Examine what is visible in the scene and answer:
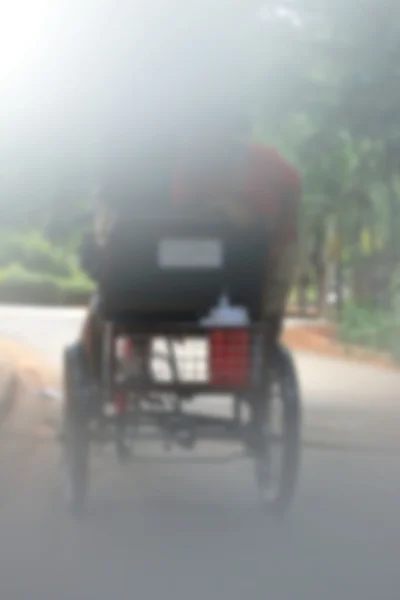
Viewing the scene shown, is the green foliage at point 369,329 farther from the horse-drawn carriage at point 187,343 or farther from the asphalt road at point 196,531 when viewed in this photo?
the horse-drawn carriage at point 187,343

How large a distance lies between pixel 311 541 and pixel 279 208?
1616 mm

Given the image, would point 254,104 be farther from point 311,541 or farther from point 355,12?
point 311,541

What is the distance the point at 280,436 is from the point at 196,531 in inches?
24.3

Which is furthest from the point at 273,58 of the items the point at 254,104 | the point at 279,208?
the point at 279,208

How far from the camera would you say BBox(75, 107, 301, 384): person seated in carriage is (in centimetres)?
807

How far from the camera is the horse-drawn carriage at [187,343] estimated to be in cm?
794

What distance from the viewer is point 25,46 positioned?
44.1 feet

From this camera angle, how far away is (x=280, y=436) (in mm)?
8055

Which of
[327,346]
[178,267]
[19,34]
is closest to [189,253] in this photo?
[178,267]

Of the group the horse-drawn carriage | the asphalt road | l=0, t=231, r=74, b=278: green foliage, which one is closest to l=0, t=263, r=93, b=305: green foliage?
l=0, t=231, r=74, b=278: green foliage

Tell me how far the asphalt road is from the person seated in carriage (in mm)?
860

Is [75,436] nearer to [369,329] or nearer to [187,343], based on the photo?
[187,343]

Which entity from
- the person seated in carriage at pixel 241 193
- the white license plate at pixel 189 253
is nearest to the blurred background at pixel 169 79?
the person seated in carriage at pixel 241 193

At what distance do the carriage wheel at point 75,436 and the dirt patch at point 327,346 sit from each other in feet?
40.7
